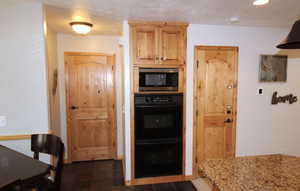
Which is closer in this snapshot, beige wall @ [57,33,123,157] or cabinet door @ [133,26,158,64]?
cabinet door @ [133,26,158,64]

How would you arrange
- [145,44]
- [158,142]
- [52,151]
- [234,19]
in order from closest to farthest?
1. [52,151]
2. [234,19]
3. [145,44]
4. [158,142]

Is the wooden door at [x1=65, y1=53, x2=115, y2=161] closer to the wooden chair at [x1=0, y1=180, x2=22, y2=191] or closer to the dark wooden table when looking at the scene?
the dark wooden table

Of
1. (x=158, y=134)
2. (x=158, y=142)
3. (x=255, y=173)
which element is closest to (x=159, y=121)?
(x=158, y=134)

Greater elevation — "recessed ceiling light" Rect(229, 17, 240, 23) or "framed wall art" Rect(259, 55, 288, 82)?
"recessed ceiling light" Rect(229, 17, 240, 23)

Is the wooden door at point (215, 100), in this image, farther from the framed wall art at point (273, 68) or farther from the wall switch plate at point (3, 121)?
the wall switch plate at point (3, 121)

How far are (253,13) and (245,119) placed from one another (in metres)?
1.69

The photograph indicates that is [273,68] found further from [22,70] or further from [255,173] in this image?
[22,70]

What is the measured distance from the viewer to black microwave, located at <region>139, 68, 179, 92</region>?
2.82 metres

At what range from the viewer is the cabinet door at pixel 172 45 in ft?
9.23

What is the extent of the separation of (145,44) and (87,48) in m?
1.46

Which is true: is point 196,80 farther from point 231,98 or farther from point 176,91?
point 231,98

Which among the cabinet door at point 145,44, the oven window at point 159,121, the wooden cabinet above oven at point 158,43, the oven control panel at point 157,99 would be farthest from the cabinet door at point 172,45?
the oven window at point 159,121

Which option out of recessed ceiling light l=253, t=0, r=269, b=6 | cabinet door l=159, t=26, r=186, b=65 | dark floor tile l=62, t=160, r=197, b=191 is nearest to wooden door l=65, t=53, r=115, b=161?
dark floor tile l=62, t=160, r=197, b=191

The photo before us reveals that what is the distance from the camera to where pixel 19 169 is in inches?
56.0
